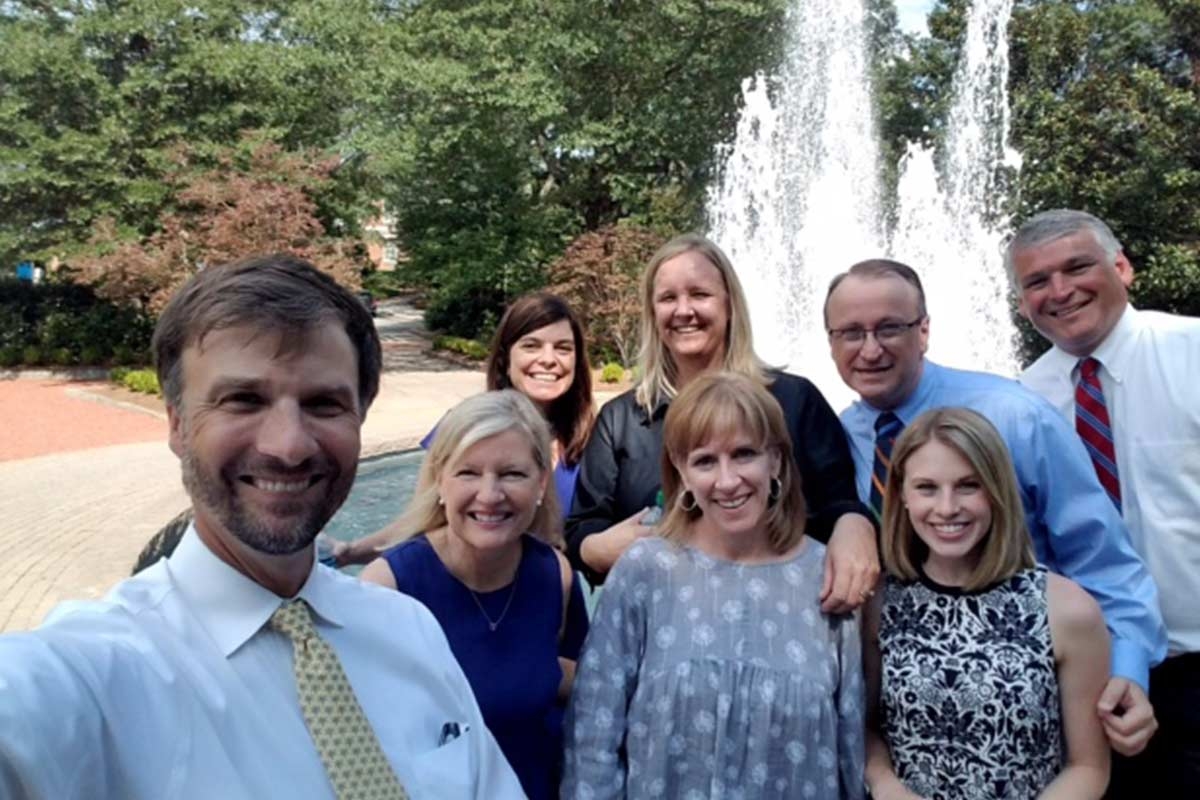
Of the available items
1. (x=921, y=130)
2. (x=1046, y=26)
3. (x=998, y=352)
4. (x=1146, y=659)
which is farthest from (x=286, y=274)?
(x=921, y=130)

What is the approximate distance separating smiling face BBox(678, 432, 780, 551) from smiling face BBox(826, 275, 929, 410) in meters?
0.51

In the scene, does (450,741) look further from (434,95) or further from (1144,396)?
(434,95)

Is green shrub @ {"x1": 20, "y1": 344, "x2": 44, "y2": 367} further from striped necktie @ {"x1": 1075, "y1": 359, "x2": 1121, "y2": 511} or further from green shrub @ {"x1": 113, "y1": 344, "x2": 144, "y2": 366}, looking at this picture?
striped necktie @ {"x1": 1075, "y1": 359, "x2": 1121, "y2": 511}

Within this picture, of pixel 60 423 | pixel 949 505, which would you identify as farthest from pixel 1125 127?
pixel 949 505

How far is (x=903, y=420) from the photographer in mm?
2613

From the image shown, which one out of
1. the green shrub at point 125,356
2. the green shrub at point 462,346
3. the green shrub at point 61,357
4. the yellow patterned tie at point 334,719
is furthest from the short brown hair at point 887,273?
the green shrub at point 61,357

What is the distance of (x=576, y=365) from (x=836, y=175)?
21.4m

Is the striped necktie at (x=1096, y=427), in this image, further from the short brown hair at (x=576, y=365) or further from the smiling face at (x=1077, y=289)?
the short brown hair at (x=576, y=365)

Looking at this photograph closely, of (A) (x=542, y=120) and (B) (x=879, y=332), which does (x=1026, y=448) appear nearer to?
(B) (x=879, y=332)

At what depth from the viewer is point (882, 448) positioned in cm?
264

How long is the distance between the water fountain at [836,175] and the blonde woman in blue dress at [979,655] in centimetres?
Answer: 1650

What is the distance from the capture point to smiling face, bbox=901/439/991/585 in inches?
84.7

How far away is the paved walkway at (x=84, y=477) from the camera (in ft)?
20.6

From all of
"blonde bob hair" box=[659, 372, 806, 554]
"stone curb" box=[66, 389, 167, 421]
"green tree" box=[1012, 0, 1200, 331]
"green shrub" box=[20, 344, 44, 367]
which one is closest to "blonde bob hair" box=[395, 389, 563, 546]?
"blonde bob hair" box=[659, 372, 806, 554]
